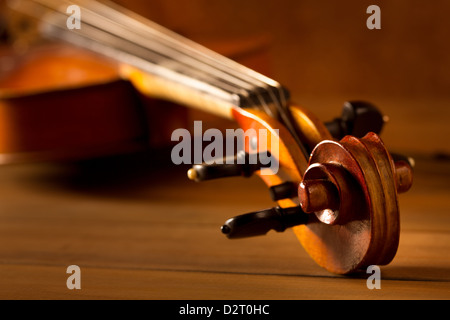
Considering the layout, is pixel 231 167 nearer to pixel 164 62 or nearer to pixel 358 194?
pixel 358 194

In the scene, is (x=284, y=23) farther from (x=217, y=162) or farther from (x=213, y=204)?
(x=217, y=162)

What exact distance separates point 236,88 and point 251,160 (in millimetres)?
162

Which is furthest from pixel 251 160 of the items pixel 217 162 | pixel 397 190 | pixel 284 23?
pixel 284 23

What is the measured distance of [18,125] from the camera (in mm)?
880

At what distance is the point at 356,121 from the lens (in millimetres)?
652

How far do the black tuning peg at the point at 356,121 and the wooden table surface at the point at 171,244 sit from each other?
13 centimetres

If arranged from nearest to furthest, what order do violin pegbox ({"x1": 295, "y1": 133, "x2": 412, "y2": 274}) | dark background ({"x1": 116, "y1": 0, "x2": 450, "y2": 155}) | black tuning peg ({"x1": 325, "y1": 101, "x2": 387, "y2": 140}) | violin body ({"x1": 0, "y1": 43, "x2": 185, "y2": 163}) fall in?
violin pegbox ({"x1": 295, "y1": 133, "x2": 412, "y2": 274}) < black tuning peg ({"x1": 325, "y1": 101, "x2": 387, "y2": 140}) < violin body ({"x1": 0, "y1": 43, "x2": 185, "y2": 163}) < dark background ({"x1": 116, "y1": 0, "x2": 450, "y2": 155})

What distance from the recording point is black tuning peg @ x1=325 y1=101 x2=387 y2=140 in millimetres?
652

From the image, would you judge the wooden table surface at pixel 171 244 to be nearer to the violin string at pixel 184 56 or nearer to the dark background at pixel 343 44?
the violin string at pixel 184 56

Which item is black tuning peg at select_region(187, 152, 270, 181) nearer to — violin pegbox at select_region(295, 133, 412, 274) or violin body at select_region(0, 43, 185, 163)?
violin pegbox at select_region(295, 133, 412, 274)

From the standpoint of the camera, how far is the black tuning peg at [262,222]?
53cm

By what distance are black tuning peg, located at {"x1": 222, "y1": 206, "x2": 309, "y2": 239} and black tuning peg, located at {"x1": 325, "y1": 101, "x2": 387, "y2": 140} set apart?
0.14m

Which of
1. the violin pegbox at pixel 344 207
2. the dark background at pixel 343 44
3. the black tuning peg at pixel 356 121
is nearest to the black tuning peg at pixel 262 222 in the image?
the violin pegbox at pixel 344 207

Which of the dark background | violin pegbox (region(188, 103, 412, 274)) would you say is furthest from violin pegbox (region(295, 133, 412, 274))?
the dark background
